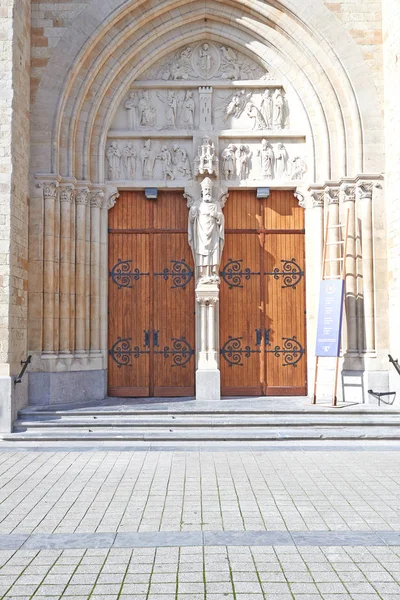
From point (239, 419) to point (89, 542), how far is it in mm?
4071

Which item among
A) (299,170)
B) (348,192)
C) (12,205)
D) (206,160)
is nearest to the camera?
(12,205)

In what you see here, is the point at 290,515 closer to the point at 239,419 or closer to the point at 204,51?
the point at 239,419

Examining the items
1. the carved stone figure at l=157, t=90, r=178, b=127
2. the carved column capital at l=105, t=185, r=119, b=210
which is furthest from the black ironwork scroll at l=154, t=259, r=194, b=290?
the carved stone figure at l=157, t=90, r=178, b=127

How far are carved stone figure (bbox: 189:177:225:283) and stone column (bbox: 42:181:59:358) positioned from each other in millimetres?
2209

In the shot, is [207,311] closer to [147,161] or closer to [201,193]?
[201,193]

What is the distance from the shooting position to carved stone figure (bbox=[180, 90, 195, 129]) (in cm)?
1001

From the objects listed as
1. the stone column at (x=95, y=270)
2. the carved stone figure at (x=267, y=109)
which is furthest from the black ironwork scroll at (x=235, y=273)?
the carved stone figure at (x=267, y=109)

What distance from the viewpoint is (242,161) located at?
9.98 metres

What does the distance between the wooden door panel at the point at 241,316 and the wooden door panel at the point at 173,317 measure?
1.82 ft

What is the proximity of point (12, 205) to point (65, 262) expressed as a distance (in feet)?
4.56

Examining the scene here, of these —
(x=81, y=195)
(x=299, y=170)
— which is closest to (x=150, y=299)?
(x=81, y=195)

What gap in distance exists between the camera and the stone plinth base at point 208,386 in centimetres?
933

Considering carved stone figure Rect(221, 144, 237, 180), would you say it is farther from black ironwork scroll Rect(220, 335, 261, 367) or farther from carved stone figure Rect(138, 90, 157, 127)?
black ironwork scroll Rect(220, 335, 261, 367)

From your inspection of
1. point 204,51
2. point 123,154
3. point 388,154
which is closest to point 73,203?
point 123,154
